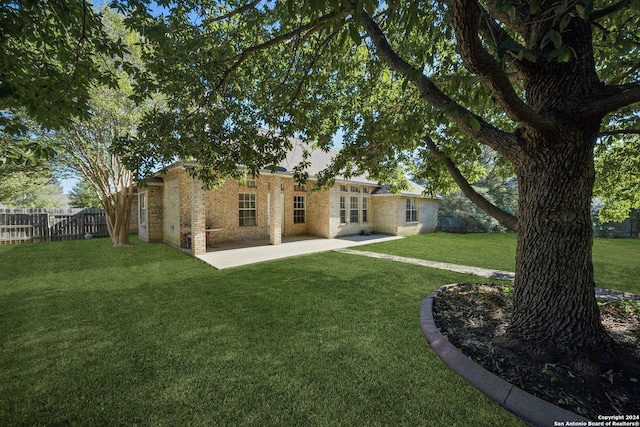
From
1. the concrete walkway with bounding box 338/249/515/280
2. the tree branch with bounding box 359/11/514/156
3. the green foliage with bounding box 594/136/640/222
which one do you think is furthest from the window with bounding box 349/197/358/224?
the tree branch with bounding box 359/11/514/156

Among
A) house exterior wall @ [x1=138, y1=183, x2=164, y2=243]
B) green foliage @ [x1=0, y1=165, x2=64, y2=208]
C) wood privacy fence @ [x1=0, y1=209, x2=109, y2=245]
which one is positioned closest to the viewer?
green foliage @ [x1=0, y1=165, x2=64, y2=208]

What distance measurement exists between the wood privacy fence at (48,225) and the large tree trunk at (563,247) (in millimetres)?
18620

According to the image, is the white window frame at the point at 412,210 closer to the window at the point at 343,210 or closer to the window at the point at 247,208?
the window at the point at 343,210

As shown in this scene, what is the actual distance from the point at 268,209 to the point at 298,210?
2.17 m

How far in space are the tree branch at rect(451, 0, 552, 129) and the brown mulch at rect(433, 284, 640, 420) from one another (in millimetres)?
2485

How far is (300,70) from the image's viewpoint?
15.9 ft

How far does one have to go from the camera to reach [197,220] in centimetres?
840

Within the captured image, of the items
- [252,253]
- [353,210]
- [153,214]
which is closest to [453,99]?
[252,253]

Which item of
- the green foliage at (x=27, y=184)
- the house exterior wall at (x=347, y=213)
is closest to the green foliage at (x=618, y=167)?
the house exterior wall at (x=347, y=213)

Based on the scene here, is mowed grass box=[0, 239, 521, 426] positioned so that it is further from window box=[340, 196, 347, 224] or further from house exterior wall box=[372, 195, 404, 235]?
house exterior wall box=[372, 195, 404, 235]

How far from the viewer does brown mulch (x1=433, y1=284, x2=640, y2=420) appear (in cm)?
208

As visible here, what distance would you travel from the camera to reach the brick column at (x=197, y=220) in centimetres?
824

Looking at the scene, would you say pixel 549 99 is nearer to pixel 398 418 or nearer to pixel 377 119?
pixel 377 119

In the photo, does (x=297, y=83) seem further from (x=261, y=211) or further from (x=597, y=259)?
(x=597, y=259)
